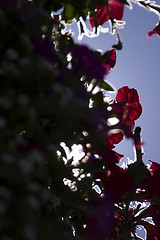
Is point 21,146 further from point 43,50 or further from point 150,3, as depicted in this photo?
point 150,3

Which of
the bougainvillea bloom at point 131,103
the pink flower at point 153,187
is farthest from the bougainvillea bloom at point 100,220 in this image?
the bougainvillea bloom at point 131,103

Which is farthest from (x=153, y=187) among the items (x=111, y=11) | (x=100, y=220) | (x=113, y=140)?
(x=111, y=11)

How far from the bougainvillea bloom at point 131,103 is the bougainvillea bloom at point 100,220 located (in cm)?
41

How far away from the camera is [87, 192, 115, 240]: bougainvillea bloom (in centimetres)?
39

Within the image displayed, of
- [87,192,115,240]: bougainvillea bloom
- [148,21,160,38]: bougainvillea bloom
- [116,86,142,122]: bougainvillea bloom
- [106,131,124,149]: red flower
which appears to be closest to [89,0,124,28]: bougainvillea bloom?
[148,21,160,38]: bougainvillea bloom

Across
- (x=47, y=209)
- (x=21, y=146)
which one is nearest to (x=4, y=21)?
(x=21, y=146)

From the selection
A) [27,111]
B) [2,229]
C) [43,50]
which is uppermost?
[43,50]

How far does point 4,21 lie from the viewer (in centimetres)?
35

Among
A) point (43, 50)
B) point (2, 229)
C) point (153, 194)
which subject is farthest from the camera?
point (153, 194)

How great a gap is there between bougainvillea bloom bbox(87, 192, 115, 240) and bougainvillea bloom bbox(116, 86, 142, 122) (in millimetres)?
411

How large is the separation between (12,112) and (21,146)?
4 centimetres

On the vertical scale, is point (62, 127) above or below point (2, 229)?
above

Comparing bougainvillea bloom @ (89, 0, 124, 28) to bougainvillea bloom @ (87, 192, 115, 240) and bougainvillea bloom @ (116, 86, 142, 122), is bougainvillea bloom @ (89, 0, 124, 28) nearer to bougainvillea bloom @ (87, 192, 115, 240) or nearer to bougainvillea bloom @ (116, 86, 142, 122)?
bougainvillea bloom @ (116, 86, 142, 122)

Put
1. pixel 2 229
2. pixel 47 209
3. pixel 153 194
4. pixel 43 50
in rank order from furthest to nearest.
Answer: pixel 153 194 → pixel 47 209 → pixel 43 50 → pixel 2 229
